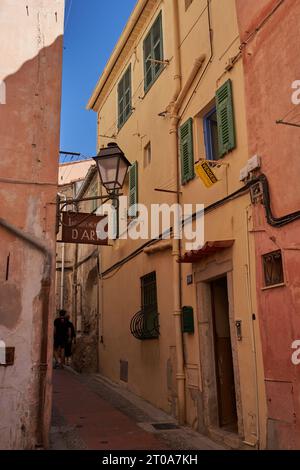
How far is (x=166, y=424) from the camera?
834 cm

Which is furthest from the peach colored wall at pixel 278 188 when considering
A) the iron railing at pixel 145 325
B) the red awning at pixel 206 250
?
the iron railing at pixel 145 325

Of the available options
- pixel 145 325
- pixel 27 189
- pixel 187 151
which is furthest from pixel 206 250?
pixel 145 325

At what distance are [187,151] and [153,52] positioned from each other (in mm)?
3506

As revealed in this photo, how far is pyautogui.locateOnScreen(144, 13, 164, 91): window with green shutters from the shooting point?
10.9m

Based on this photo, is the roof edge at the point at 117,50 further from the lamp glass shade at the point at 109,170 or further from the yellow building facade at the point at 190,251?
the lamp glass shade at the point at 109,170

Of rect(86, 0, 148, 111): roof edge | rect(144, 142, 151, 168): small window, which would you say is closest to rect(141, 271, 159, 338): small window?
rect(144, 142, 151, 168): small window

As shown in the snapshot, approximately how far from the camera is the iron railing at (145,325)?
9938mm

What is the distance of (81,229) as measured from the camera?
7.35 m

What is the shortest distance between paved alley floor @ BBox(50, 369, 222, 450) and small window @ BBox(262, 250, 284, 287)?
257cm
